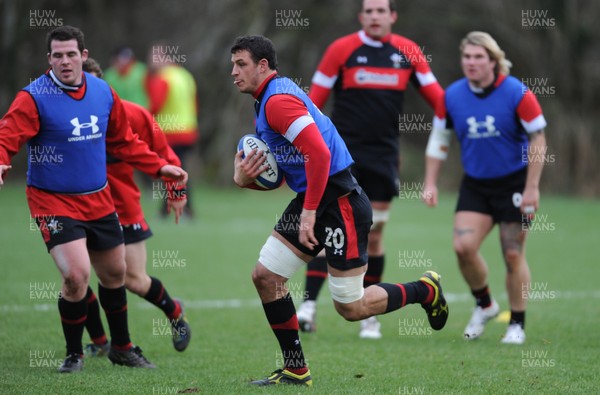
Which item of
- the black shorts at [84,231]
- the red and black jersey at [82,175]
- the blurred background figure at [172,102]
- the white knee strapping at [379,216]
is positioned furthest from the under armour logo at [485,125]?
the blurred background figure at [172,102]

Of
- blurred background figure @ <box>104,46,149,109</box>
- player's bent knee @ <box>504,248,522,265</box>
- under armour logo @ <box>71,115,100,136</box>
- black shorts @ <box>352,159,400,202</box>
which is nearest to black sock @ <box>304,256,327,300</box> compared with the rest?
black shorts @ <box>352,159,400,202</box>

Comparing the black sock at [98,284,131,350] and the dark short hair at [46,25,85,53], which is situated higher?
the dark short hair at [46,25,85,53]

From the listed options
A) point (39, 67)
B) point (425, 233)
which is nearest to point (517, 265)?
point (425, 233)

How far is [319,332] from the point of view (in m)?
7.83

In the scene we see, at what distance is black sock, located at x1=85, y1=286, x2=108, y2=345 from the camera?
680 cm

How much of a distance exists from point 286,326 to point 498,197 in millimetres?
2416

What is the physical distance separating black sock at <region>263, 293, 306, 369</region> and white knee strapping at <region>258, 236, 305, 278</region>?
202mm

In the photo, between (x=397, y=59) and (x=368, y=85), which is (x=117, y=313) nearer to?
(x=368, y=85)

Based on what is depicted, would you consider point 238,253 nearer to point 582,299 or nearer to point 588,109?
point 582,299

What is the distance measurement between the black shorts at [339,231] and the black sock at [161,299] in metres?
1.59

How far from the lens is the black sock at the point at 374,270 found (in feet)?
26.4

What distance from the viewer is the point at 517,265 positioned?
7414mm

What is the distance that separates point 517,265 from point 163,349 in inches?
108

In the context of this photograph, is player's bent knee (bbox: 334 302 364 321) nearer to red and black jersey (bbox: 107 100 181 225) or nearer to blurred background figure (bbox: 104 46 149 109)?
red and black jersey (bbox: 107 100 181 225)
